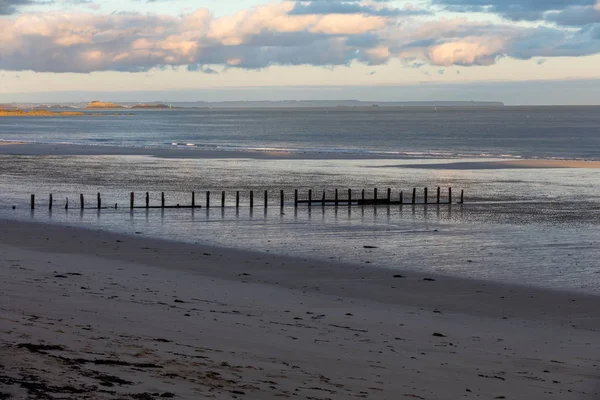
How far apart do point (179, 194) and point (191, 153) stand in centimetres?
4839

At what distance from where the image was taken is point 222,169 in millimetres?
72562

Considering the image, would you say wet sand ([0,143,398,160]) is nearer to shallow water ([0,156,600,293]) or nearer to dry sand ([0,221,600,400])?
shallow water ([0,156,600,293])

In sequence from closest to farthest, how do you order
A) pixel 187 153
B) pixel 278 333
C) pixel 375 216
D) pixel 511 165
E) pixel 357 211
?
pixel 278 333, pixel 375 216, pixel 357 211, pixel 511 165, pixel 187 153

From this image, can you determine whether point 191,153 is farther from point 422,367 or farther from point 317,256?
point 422,367

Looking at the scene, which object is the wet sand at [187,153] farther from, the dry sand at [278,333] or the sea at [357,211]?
the dry sand at [278,333]

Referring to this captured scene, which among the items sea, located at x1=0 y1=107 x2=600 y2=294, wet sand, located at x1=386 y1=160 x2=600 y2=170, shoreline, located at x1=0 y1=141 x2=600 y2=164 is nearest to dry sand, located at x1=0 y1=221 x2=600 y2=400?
sea, located at x1=0 y1=107 x2=600 y2=294

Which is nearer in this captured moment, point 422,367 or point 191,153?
point 422,367

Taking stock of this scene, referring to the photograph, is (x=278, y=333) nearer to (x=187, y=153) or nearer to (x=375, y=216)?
(x=375, y=216)

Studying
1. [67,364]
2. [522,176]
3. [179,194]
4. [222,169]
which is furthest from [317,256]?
[222,169]

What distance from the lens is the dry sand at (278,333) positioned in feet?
35.6

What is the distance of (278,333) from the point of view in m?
14.7

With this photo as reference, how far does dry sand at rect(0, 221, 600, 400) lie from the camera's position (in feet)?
35.6

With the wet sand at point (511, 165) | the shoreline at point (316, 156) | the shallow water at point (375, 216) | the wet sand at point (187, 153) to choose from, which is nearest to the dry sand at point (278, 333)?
the shallow water at point (375, 216)

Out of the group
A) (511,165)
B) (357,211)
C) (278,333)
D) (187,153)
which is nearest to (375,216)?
(357,211)
